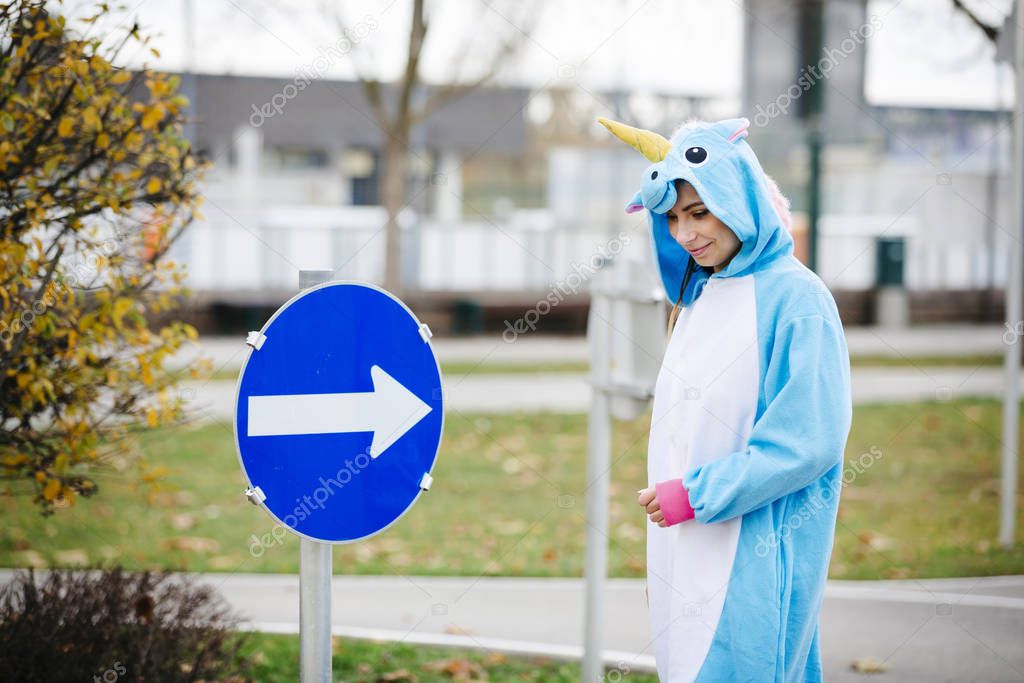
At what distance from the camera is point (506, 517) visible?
7645 millimetres

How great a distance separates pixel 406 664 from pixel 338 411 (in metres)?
2.39

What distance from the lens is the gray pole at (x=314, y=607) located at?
99.4 inches

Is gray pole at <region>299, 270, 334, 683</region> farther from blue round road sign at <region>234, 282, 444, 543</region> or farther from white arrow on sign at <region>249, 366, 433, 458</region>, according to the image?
white arrow on sign at <region>249, 366, 433, 458</region>

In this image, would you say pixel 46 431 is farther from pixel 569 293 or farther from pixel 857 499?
pixel 569 293

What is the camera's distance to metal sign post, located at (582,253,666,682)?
3.88 metres

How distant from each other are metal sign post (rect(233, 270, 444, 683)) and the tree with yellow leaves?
1.18 metres

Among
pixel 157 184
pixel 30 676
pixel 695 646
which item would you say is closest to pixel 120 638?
pixel 30 676

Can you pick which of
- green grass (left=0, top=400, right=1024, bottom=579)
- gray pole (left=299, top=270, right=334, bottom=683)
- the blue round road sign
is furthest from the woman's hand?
green grass (left=0, top=400, right=1024, bottom=579)

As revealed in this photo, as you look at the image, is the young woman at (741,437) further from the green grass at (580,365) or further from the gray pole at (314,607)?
the green grass at (580,365)

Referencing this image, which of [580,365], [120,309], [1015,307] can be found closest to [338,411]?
[120,309]

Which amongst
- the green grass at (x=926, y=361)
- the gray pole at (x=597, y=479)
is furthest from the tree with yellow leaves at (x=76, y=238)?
the green grass at (x=926, y=361)

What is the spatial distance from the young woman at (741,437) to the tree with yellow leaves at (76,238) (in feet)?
6.05

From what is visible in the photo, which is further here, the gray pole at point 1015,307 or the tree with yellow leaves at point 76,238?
the gray pole at point 1015,307

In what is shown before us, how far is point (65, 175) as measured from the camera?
375 cm
